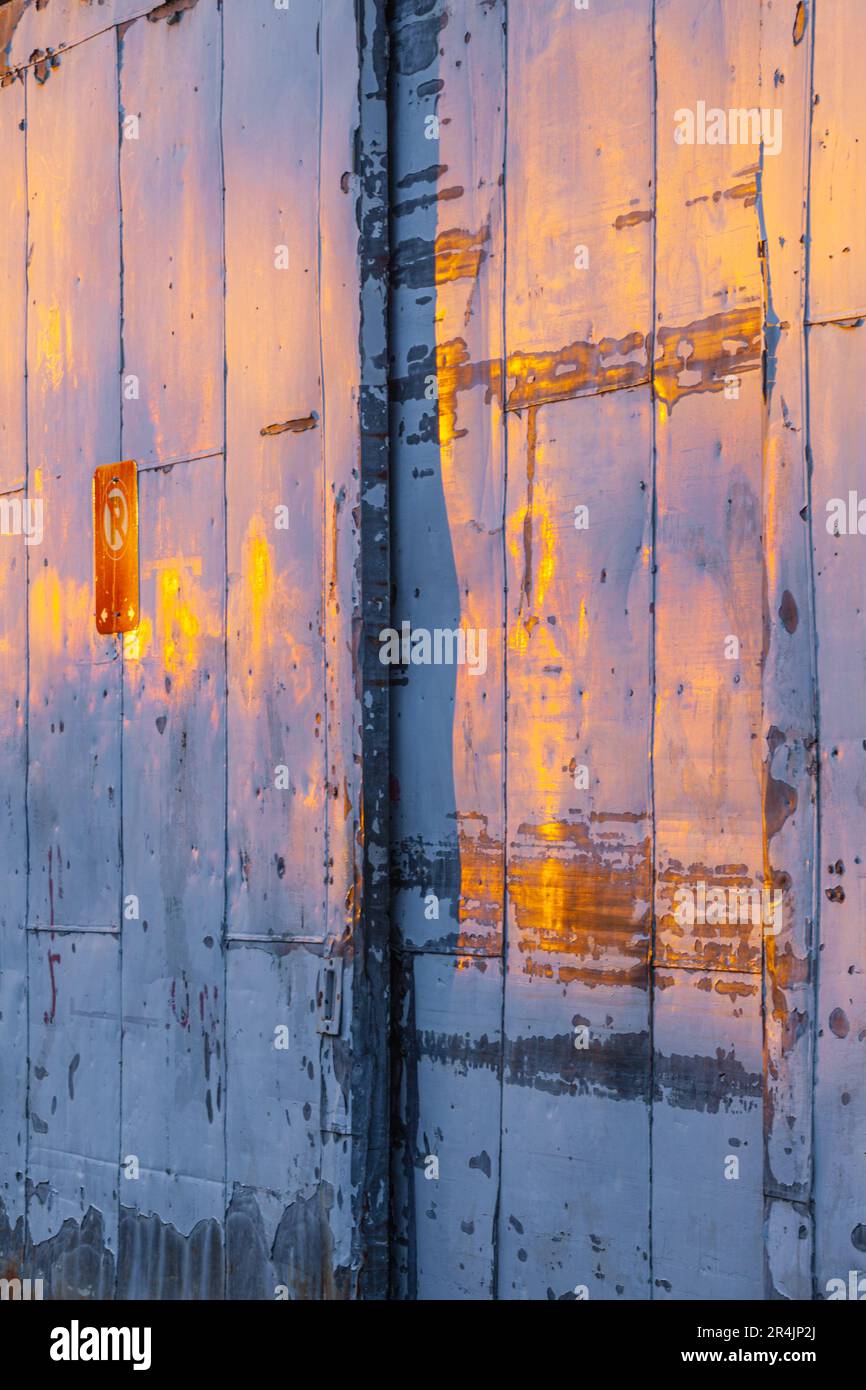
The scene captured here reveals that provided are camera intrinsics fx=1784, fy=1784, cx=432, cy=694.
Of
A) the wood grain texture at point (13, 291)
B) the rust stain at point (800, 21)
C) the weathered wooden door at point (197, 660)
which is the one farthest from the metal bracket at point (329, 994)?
the rust stain at point (800, 21)

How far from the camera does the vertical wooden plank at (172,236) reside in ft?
14.6

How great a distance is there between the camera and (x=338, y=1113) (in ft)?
13.0

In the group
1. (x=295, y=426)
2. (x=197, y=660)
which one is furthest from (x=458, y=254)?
(x=197, y=660)

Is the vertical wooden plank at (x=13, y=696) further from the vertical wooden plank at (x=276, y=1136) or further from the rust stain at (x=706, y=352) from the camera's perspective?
the rust stain at (x=706, y=352)

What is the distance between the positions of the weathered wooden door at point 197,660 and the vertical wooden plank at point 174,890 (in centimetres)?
1

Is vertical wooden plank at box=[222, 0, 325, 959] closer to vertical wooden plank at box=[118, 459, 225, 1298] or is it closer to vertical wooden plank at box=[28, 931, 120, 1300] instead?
vertical wooden plank at box=[118, 459, 225, 1298]

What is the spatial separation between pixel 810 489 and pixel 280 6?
2018 millimetres

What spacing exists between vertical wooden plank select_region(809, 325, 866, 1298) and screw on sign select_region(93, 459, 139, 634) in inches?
85.2

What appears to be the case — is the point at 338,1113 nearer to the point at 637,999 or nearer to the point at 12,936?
the point at 637,999

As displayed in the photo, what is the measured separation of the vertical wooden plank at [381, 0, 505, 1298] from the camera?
377 cm

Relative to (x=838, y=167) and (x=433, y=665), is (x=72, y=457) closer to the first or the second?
(x=433, y=665)

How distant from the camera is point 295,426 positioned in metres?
4.16

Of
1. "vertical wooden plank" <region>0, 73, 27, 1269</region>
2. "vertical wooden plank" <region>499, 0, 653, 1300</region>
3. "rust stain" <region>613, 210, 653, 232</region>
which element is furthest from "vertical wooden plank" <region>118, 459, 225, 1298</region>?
"rust stain" <region>613, 210, 653, 232</region>

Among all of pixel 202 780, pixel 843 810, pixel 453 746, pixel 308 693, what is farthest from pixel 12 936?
pixel 843 810
